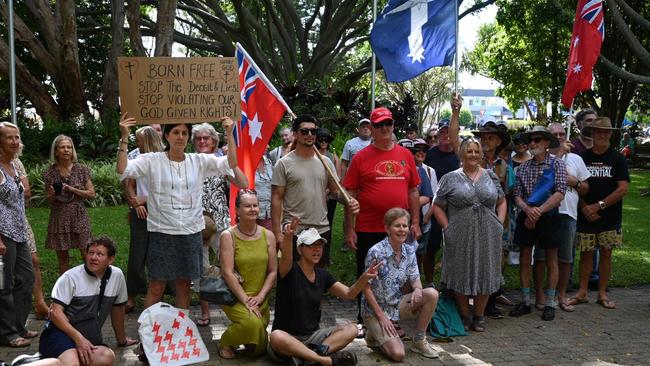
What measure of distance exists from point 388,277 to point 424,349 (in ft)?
2.21

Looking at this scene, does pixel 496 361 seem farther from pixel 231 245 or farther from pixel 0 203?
pixel 0 203

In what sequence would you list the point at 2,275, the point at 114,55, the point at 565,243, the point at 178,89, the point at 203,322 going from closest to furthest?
the point at 2,275 → the point at 178,89 → the point at 203,322 → the point at 565,243 → the point at 114,55

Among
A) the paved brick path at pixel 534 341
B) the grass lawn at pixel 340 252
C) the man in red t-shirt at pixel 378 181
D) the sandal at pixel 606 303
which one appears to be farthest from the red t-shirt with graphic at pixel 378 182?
the sandal at pixel 606 303

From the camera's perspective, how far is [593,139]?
7.19 meters

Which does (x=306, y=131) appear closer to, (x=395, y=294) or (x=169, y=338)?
(x=395, y=294)

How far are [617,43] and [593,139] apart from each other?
2075cm

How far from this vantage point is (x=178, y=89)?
5492 mm

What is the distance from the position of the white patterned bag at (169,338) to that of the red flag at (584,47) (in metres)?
5.65

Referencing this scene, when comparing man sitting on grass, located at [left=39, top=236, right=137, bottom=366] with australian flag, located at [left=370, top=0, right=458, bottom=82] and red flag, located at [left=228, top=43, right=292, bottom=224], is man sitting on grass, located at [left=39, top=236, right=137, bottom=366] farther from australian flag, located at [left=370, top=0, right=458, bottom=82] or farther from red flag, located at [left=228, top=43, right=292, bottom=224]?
australian flag, located at [left=370, top=0, right=458, bottom=82]

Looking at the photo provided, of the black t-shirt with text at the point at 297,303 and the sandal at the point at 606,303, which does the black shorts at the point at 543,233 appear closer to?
the sandal at the point at 606,303

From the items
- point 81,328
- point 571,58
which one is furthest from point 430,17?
point 81,328

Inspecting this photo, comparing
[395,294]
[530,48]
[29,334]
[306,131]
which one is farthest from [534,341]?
[530,48]

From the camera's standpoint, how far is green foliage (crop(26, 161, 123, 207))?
14095 millimetres

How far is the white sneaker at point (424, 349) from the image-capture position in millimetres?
5543
